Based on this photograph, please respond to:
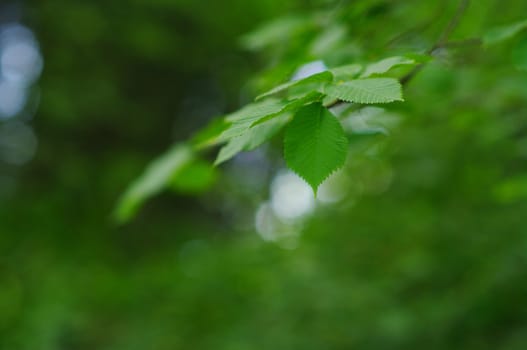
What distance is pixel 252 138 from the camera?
0.99m

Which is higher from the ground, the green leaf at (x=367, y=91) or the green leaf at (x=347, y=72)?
the green leaf at (x=347, y=72)

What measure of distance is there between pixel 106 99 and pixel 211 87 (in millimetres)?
1684

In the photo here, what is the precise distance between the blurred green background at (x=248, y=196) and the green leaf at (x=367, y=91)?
0.39 meters

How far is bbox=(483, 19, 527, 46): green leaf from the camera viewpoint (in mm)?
997

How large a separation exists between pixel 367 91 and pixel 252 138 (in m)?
0.31

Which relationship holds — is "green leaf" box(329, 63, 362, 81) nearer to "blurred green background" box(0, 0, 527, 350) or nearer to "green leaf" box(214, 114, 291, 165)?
"green leaf" box(214, 114, 291, 165)

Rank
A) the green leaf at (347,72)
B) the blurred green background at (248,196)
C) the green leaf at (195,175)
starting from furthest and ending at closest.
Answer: the blurred green background at (248,196) < the green leaf at (195,175) < the green leaf at (347,72)

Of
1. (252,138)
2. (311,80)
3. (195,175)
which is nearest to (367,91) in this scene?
(311,80)

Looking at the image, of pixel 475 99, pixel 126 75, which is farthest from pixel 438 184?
pixel 126 75

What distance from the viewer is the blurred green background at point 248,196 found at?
177cm

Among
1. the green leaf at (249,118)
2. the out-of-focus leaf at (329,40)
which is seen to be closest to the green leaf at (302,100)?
the green leaf at (249,118)

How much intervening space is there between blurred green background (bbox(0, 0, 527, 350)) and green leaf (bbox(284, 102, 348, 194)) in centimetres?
40

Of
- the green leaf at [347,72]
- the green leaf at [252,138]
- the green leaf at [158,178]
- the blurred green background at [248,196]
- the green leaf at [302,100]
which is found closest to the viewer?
the green leaf at [302,100]

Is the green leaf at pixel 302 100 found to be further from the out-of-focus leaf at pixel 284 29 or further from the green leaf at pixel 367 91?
the out-of-focus leaf at pixel 284 29
